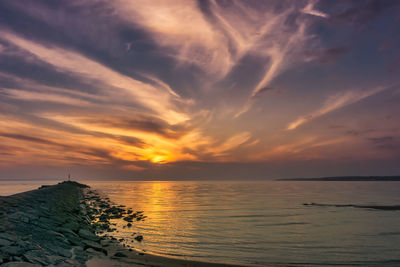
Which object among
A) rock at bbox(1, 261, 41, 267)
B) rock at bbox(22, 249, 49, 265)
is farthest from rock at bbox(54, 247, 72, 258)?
rock at bbox(1, 261, 41, 267)

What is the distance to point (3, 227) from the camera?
12.3m

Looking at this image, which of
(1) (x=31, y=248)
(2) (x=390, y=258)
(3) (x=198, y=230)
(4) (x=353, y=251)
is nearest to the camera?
(1) (x=31, y=248)

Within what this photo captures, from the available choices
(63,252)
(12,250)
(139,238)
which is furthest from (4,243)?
(139,238)

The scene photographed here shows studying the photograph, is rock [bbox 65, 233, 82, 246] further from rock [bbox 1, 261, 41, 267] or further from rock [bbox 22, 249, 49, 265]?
rock [bbox 1, 261, 41, 267]

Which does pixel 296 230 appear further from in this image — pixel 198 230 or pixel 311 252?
pixel 198 230

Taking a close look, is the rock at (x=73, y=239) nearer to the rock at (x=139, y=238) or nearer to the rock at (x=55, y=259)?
the rock at (x=55, y=259)

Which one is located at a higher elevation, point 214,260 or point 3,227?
point 3,227

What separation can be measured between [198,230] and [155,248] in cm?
632

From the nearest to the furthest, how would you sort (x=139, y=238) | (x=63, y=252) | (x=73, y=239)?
(x=63, y=252)
(x=73, y=239)
(x=139, y=238)

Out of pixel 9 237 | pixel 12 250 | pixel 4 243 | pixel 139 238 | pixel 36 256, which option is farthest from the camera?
pixel 139 238

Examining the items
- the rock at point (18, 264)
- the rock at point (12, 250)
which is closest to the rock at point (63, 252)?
the rock at point (12, 250)

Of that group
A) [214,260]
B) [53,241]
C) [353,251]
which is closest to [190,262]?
[214,260]

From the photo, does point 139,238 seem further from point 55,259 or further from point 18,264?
point 18,264

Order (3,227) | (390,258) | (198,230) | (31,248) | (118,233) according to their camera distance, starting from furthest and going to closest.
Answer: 1. (198,230)
2. (118,233)
3. (390,258)
4. (3,227)
5. (31,248)
